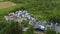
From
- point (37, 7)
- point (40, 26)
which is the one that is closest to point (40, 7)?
point (37, 7)

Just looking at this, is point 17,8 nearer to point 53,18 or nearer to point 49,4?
point 49,4

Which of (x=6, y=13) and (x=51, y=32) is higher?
(x=51, y=32)

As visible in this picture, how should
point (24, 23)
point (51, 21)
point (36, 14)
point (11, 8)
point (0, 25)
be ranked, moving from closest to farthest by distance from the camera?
point (0, 25)
point (24, 23)
point (51, 21)
point (36, 14)
point (11, 8)

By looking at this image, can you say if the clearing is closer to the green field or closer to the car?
the green field

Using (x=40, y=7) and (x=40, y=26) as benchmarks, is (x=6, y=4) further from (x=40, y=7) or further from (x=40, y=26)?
(x=40, y=26)

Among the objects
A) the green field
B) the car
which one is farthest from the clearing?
the car

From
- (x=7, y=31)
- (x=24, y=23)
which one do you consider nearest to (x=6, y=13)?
(x=24, y=23)

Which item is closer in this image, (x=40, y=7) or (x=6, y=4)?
(x=40, y=7)

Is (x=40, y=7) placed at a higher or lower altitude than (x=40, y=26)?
lower

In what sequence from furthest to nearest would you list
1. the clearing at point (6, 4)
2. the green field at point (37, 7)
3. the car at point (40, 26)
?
the clearing at point (6, 4) < the green field at point (37, 7) < the car at point (40, 26)

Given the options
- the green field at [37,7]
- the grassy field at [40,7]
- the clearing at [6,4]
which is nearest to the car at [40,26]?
the green field at [37,7]

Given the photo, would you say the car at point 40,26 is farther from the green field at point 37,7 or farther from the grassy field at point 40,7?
the grassy field at point 40,7
